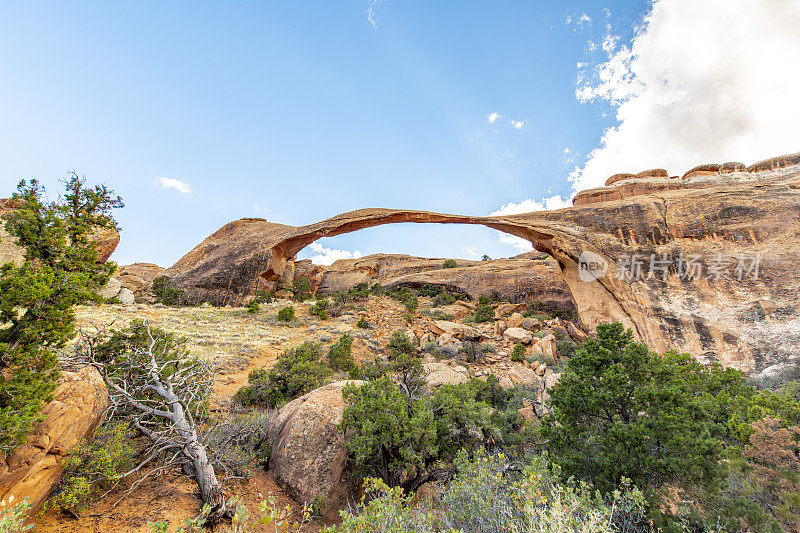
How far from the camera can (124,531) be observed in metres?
3.42

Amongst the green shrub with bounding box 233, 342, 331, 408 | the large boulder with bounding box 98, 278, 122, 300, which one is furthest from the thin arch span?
the green shrub with bounding box 233, 342, 331, 408

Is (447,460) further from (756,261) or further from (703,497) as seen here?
(756,261)

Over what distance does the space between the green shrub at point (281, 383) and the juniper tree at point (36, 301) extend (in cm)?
391

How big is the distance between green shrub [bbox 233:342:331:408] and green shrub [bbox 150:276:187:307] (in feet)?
45.2

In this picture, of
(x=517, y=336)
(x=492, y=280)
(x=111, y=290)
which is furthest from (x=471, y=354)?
(x=111, y=290)

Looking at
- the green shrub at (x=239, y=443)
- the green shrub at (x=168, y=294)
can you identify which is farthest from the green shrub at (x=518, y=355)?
the green shrub at (x=168, y=294)

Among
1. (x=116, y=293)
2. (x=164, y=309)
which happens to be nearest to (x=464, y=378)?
(x=164, y=309)

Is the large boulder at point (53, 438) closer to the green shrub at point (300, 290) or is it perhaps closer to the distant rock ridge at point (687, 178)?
the green shrub at point (300, 290)

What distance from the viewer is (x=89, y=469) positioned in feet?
12.0

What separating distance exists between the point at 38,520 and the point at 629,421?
7435 millimetres

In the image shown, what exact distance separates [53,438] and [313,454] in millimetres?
3352

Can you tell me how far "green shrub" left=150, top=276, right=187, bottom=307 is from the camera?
17.7 meters

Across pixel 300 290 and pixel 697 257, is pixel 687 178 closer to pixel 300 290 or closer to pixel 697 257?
pixel 697 257

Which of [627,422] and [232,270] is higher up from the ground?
[232,270]
